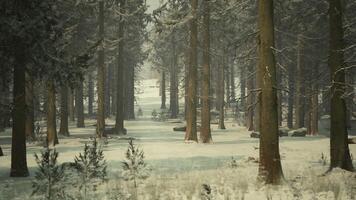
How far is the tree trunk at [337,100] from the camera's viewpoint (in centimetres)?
1241

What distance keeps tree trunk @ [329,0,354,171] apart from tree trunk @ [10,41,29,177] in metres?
8.84

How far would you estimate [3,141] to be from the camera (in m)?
26.7

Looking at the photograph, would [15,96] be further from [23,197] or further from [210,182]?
[210,182]

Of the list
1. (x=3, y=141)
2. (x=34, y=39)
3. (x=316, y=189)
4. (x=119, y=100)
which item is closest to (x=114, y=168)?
(x=34, y=39)

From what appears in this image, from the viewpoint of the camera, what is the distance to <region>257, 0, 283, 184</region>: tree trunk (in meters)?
10.6

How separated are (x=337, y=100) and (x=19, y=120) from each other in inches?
359

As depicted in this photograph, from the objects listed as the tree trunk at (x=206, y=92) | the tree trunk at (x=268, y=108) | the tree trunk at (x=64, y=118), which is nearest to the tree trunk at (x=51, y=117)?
the tree trunk at (x=64, y=118)

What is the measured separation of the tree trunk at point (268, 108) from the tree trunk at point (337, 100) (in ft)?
8.55

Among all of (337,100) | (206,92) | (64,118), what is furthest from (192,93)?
(337,100)

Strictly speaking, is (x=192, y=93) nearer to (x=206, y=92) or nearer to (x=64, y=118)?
(x=206, y=92)

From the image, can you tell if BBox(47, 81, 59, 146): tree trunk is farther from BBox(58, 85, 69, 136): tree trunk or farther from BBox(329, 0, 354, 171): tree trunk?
BBox(329, 0, 354, 171): tree trunk

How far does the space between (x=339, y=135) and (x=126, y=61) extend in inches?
1851

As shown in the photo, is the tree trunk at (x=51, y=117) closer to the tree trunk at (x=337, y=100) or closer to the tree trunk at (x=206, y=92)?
the tree trunk at (x=206, y=92)

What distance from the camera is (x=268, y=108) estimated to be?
420 inches
